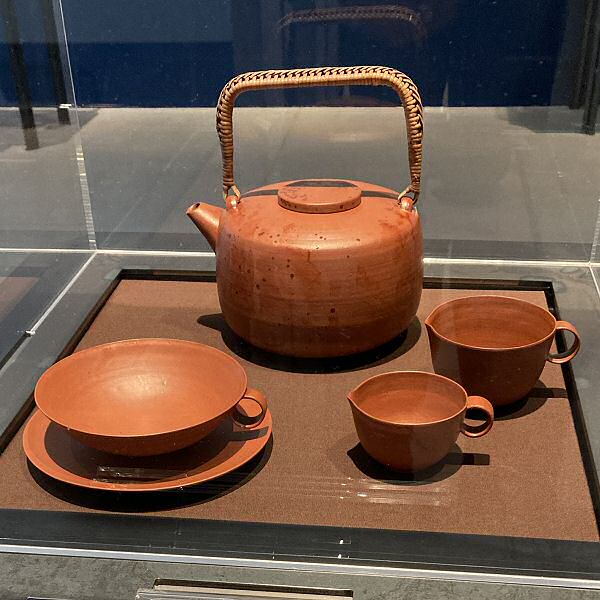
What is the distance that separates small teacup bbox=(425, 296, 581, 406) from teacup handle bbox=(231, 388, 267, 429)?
0.69 ft

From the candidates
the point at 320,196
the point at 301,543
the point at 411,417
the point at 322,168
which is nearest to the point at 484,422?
the point at 411,417

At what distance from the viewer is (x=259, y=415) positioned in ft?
3.06

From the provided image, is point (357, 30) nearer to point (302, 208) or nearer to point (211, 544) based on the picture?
point (302, 208)

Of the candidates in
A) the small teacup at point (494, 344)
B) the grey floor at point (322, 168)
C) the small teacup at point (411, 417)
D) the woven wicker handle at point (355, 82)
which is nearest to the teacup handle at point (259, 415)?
the small teacup at point (411, 417)

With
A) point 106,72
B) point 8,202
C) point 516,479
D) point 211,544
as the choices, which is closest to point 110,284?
point 8,202

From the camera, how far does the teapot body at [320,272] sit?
3.33 feet

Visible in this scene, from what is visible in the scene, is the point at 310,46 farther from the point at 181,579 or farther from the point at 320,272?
the point at 181,579

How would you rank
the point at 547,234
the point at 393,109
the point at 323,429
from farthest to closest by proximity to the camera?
the point at 547,234 → the point at 393,109 → the point at 323,429

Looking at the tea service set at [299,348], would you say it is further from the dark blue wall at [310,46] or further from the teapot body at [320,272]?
the dark blue wall at [310,46]

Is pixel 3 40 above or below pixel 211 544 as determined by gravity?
above

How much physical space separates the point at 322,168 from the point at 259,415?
1.84 ft

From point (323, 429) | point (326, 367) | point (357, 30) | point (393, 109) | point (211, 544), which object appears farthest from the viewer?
point (393, 109)

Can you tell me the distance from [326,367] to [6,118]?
25.6 inches

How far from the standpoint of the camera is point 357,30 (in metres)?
1.22
